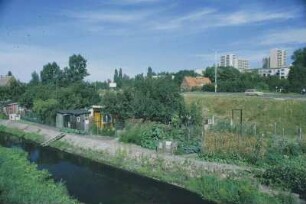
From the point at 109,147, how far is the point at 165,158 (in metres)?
3.33

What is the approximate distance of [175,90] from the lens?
62.1 feet

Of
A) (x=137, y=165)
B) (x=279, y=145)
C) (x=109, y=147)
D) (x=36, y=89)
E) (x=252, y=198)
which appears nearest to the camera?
(x=252, y=198)

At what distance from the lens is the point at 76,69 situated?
43719 mm

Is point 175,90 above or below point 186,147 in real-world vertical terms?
above

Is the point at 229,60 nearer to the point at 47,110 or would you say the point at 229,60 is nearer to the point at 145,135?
the point at 47,110

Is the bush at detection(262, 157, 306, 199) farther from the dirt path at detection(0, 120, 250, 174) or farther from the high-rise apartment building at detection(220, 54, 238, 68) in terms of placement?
the high-rise apartment building at detection(220, 54, 238, 68)

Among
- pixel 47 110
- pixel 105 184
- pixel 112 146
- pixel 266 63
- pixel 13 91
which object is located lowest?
pixel 105 184

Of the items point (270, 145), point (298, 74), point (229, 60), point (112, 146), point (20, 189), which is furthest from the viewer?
point (229, 60)

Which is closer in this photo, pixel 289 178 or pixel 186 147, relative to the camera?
pixel 289 178

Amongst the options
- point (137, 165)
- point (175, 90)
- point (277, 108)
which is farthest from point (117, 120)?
point (277, 108)

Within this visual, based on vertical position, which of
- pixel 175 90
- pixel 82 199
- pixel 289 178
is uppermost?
pixel 175 90

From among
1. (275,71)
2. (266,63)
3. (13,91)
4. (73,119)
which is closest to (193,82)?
(13,91)

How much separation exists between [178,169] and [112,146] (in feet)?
13.7

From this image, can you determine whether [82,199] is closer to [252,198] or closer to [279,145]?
[252,198]
